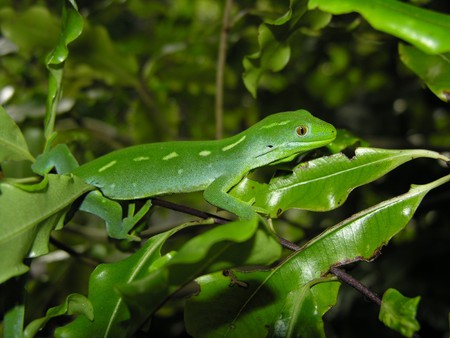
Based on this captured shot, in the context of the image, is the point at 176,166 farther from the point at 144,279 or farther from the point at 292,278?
the point at 144,279

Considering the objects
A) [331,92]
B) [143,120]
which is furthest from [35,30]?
[331,92]

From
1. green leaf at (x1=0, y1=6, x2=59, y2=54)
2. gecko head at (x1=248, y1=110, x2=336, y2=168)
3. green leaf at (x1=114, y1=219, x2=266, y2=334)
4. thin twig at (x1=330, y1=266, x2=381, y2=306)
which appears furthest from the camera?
green leaf at (x1=0, y1=6, x2=59, y2=54)

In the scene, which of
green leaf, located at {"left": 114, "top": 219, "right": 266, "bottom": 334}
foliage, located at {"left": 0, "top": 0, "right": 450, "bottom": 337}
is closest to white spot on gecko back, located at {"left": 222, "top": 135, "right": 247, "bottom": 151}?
foliage, located at {"left": 0, "top": 0, "right": 450, "bottom": 337}

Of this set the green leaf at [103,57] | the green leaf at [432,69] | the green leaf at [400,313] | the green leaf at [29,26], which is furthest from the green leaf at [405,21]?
the green leaf at [29,26]

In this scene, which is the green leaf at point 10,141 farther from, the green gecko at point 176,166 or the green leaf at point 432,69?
the green leaf at point 432,69

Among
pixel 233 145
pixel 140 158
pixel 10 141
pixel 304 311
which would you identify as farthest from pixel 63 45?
pixel 304 311

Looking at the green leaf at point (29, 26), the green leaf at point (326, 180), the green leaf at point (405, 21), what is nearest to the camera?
the green leaf at point (405, 21)

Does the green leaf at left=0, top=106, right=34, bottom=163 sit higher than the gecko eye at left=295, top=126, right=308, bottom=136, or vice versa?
the green leaf at left=0, top=106, right=34, bottom=163

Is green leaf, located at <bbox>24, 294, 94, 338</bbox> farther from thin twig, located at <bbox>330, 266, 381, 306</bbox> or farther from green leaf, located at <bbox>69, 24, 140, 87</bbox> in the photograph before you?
green leaf, located at <bbox>69, 24, 140, 87</bbox>
